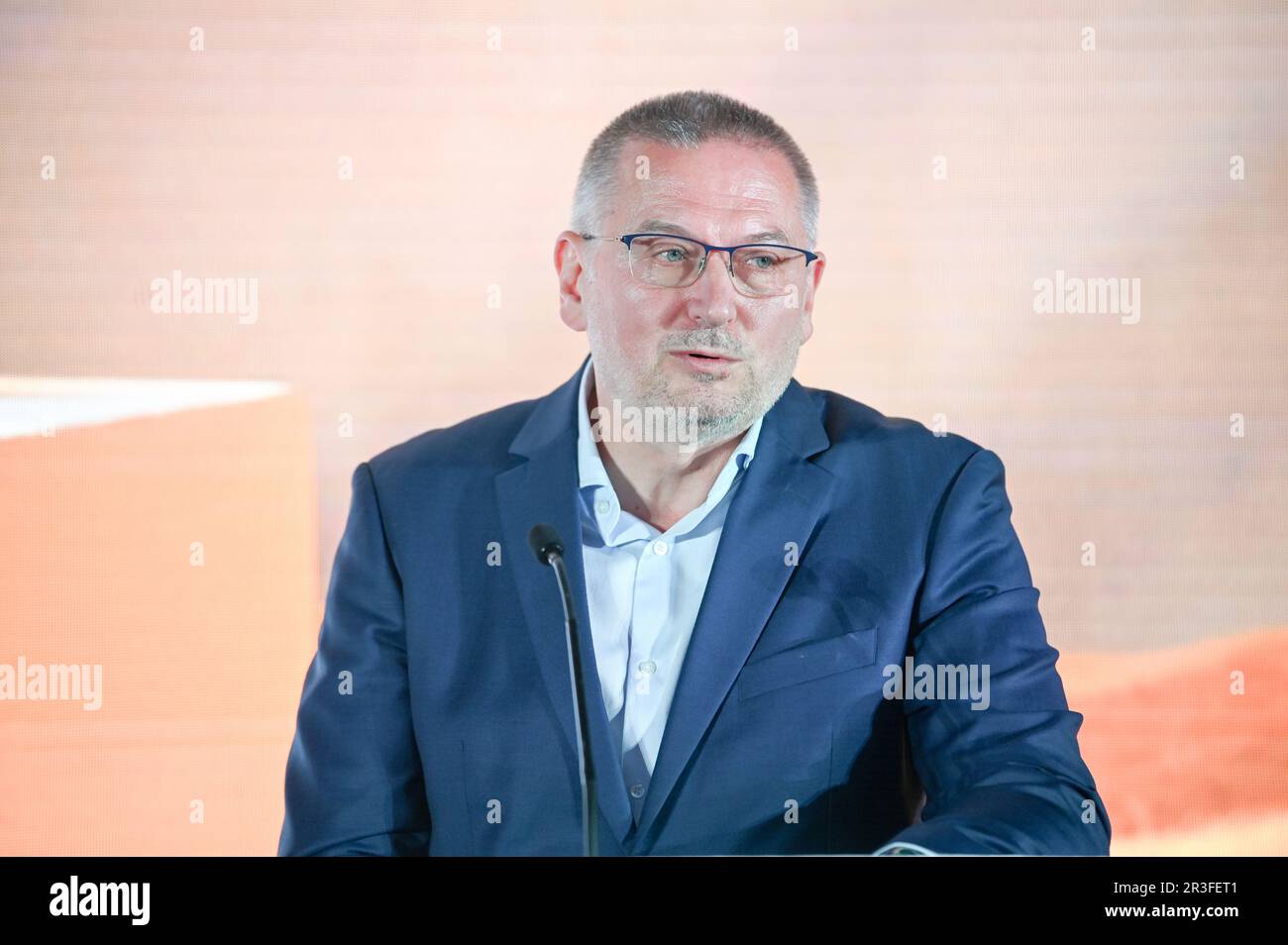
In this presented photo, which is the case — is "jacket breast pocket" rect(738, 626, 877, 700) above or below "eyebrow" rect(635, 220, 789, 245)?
below

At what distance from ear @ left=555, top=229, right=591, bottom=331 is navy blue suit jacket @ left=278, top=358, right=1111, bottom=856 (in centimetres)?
29

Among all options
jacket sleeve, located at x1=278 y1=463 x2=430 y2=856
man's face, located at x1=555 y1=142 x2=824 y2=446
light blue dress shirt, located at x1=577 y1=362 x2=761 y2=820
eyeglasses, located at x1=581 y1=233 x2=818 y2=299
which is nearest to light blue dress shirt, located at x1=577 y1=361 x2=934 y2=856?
light blue dress shirt, located at x1=577 y1=362 x2=761 y2=820

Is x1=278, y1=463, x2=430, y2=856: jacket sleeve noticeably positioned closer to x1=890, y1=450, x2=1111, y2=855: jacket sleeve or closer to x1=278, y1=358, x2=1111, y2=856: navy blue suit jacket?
x1=278, y1=358, x2=1111, y2=856: navy blue suit jacket

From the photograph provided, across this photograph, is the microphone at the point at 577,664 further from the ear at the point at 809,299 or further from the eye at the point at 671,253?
the ear at the point at 809,299

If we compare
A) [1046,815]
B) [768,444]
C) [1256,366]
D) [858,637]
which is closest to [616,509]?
[768,444]

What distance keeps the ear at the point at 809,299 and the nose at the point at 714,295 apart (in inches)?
6.6

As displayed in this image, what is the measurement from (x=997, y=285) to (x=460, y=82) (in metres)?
1.14

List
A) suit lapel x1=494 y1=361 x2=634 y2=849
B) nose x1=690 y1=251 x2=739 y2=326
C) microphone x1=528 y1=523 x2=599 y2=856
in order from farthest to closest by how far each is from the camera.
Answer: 1. nose x1=690 y1=251 x2=739 y2=326
2. suit lapel x1=494 y1=361 x2=634 y2=849
3. microphone x1=528 y1=523 x2=599 y2=856

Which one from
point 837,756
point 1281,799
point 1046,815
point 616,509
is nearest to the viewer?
point 1046,815

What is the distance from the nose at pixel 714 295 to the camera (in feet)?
6.40

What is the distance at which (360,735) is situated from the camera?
1.92 m

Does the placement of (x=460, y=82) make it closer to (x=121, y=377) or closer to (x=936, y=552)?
(x=121, y=377)

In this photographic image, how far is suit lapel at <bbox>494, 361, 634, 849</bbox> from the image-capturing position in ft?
6.06
